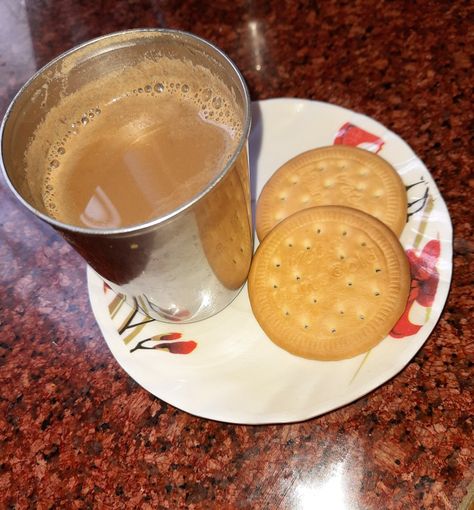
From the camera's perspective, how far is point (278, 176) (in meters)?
0.75

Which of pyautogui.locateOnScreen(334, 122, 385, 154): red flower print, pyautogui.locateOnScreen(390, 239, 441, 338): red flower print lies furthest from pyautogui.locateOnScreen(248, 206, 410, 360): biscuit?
pyautogui.locateOnScreen(334, 122, 385, 154): red flower print

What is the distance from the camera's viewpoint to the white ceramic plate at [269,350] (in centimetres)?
60

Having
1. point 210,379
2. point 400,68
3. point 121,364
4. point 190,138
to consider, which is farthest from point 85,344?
point 400,68

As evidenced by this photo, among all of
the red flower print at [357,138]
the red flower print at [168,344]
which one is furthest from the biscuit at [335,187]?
the red flower print at [168,344]

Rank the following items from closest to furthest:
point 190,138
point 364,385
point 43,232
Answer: point 364,385, point 190,138, point 43,232

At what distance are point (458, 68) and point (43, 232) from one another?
0.70 metres

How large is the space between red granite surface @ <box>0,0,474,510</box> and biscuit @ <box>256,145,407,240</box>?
10 cm

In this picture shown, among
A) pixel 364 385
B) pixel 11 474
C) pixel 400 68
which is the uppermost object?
pixel 400 68

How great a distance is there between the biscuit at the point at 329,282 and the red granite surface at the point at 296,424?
0.08 metres

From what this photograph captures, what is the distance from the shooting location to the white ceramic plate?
0.60m

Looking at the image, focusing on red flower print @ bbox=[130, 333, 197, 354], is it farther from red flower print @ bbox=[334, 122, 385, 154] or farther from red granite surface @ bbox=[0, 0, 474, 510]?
red flower print @ bbox=[334, 122, 385, 154]

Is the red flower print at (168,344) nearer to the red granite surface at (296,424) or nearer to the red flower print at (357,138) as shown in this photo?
the red granite surface at (296,424)

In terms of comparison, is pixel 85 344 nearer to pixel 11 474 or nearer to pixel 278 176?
pixel 11 474

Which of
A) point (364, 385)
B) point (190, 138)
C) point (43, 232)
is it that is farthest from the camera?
point (43, 232)
